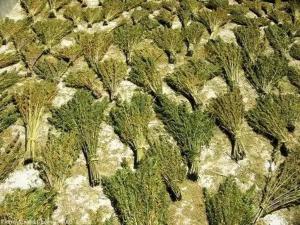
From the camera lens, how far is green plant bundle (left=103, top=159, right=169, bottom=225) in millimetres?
3863

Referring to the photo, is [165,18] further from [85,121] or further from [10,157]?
[10,157]

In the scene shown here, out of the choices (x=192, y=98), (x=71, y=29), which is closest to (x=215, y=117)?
(x=192, y=98)

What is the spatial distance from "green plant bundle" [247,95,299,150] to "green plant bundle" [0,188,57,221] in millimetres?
2836

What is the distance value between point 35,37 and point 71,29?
0.68 meters

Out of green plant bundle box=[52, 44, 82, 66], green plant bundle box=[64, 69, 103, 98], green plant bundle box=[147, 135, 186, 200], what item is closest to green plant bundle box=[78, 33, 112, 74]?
green plant bundle box=[52, 44, 82, 66]

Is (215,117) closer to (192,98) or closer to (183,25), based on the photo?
(192,98)

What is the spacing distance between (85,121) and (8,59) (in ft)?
7.12

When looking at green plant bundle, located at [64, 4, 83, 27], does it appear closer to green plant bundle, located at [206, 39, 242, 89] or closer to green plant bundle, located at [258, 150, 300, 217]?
green plant bundle, located at [206, 39, 242, 89]

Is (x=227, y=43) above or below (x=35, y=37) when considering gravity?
below

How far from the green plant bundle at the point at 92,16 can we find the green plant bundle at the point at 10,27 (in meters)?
1.12

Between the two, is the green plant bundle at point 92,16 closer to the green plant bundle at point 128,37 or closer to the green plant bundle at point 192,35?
the green plant bundle at point 128,37

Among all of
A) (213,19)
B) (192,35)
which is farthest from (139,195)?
(213,19)

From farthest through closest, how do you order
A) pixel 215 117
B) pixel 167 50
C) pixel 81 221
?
1. pixel 167 50
2. pixel 215 117
3. pixel 81 221

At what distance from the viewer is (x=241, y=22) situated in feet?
24.7
